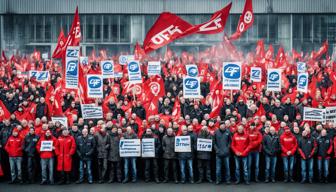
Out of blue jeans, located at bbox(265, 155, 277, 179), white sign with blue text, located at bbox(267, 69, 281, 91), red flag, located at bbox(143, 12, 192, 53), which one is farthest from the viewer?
white sign with blue text, located at bbox(267, 69, 281, 91)

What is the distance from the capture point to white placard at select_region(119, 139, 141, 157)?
15055mm

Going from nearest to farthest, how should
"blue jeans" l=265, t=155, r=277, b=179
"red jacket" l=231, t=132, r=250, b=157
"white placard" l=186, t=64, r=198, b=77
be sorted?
"red jacket" l=231, t=132, r=250, b=157
"blue jeans" l=265, t=155, r=277, b=179
"white placard" l=186, t=64, r=198, b=77

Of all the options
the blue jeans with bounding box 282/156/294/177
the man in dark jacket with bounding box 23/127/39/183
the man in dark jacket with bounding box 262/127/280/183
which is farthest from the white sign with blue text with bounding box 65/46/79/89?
the blue jeans with bounding box 282/156/294/177

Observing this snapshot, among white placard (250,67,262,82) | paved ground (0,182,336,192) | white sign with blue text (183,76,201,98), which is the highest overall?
white placard (250,67,262,82)

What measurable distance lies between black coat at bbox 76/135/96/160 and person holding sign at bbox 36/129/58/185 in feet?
2.14

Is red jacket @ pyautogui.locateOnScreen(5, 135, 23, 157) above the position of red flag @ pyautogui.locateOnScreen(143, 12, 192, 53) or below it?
below

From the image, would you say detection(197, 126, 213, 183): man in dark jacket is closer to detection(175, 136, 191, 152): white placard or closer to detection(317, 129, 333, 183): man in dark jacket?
detection(175, 136, 191, 152): white placard

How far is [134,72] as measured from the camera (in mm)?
18781

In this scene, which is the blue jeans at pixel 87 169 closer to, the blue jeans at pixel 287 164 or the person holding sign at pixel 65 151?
the person holding sign at pixel 65 151

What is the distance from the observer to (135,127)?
16047mm

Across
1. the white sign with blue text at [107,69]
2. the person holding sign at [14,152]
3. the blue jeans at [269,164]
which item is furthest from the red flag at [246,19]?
the person holding sign at [14,152]

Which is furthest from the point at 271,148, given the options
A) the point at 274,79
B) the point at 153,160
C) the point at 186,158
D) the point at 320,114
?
the point at 274,79

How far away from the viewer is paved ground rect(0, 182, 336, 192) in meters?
14.2

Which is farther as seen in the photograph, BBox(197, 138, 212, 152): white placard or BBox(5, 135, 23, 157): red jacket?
BBox(5, 135, 23, 157): red jacket
